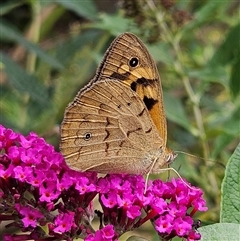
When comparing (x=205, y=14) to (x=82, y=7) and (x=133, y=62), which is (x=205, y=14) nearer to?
(x=82, y=7)

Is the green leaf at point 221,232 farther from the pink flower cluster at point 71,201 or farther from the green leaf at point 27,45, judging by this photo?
the green leaf at point 27,45

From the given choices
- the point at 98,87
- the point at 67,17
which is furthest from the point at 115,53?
the point at 67,17

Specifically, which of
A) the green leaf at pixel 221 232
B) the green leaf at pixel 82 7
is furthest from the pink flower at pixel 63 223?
the green leaf at pixel 82 7

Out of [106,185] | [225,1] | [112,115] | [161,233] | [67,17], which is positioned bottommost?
[161,233]

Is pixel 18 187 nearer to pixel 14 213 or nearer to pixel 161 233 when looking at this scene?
pixel 14 213

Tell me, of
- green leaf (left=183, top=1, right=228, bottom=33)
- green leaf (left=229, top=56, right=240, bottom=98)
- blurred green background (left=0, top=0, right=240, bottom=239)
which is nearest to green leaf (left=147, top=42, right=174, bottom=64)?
blurred green background (left=0, top=0, right=240, bottom=239)

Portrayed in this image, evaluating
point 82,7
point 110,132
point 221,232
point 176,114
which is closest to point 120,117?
point 110,132
